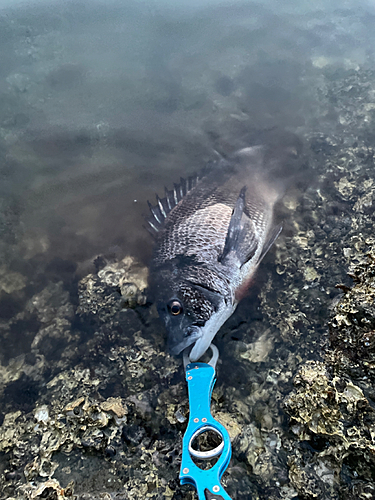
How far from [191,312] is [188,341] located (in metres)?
0.29

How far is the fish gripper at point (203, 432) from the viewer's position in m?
1.90

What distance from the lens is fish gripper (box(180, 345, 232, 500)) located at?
1896 millimetres

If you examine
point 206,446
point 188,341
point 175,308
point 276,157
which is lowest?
point 206,446

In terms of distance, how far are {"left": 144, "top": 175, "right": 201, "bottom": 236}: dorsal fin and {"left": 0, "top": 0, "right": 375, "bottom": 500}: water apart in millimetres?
171

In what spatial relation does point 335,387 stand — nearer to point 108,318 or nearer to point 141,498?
point 141,498

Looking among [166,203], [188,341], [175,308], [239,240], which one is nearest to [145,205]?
[166,203]

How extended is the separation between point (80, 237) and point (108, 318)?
120 centimetres

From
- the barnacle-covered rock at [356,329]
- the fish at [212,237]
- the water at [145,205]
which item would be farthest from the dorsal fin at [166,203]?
the barnacle-covered rock at [356,329]

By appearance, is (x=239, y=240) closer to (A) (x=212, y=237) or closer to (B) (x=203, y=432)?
(A) (x=212, y=237)

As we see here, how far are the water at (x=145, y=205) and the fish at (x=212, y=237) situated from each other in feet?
0.64

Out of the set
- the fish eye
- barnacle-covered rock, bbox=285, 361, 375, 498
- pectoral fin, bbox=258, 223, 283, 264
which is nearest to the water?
barnacle-covered rock, bbox=285, 361, 375, 498

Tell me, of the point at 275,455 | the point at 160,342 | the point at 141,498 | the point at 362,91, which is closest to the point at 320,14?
the point at 362,91

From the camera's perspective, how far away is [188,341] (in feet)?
9.32

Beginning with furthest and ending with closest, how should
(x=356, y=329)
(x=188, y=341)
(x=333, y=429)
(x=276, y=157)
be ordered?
1. (x=276, y=157)
2. (x=188, y=341)
3. (x=356, y=329)
4. (x=333, y=429)
